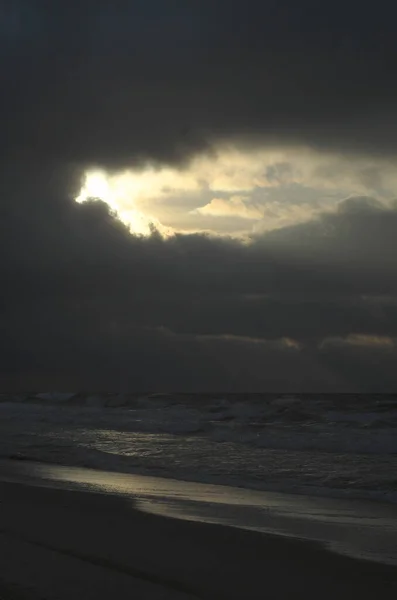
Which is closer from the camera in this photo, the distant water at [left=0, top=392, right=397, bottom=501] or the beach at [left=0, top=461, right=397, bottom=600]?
the beach at [left=0, top=461, right=397, bottom=600]

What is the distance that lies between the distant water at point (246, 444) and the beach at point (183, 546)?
8.38 feet

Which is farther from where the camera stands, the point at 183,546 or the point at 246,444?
the point at 246,444

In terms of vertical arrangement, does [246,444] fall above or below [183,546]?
above

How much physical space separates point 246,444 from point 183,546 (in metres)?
15.5

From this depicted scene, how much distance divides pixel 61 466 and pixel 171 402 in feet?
120

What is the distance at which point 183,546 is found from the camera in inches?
343

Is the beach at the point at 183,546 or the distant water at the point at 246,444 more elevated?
the distant water at the point at 246,444

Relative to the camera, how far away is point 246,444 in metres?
24.0

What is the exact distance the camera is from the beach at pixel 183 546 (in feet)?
22.6

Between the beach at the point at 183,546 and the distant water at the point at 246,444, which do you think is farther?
the distant water at the point at 246,444

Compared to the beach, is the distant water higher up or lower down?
higher up

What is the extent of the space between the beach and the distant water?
2.55 metres

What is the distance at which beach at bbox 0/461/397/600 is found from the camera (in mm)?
6891

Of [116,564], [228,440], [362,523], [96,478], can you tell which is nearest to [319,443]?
[228,440]
